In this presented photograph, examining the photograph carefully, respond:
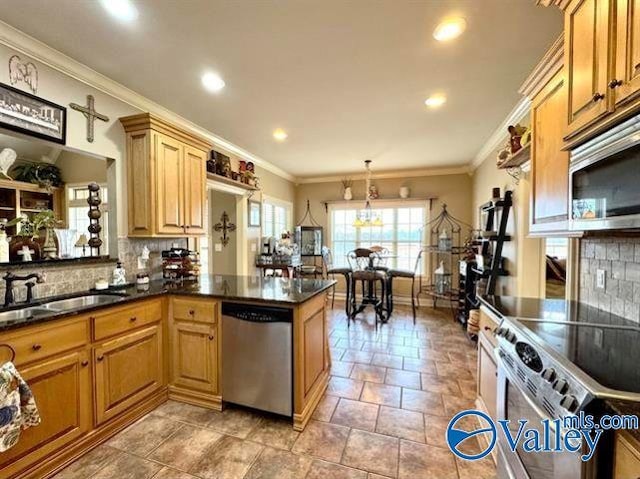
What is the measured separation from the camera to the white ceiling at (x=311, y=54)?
173 centimetres

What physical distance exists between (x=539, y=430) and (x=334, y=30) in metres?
2.37

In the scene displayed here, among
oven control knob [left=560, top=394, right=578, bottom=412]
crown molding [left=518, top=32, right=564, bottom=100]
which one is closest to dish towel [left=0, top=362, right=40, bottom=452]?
oven control knob [left=560, top=394, right=578, bottom=412]

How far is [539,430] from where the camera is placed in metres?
1.13

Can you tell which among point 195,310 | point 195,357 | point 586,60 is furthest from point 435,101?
point 195,357

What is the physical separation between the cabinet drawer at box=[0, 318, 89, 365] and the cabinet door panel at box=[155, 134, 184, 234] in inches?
42.4

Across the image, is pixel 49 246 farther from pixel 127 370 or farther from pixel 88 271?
pixel 127 370

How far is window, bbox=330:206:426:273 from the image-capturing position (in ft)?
19.5

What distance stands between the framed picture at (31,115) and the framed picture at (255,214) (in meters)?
2.65

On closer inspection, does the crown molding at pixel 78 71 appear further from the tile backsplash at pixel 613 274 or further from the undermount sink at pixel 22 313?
the tile backsplash at pixel 613 274

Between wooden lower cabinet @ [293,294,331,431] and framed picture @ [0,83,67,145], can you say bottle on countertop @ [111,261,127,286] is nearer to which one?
framed picture @ [0,83,67,145]

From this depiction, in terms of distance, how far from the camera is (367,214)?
19.8 feet

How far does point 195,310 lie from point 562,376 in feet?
7.42

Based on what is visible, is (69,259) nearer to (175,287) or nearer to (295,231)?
(175,287)

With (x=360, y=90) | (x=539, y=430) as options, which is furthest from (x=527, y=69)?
(x=539, y=430)
